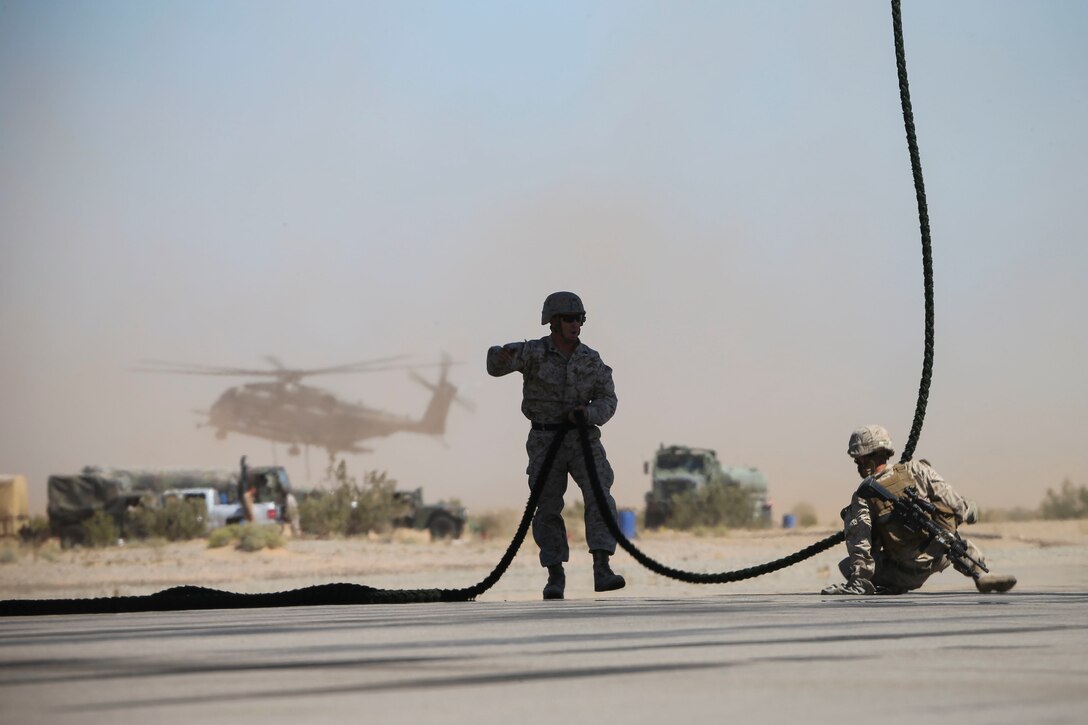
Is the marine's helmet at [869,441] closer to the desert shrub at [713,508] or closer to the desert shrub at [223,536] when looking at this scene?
the desert shrub at [223,536]

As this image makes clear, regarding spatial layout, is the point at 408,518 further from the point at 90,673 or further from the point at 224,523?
the point at 90,673

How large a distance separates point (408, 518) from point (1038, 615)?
4968 cm

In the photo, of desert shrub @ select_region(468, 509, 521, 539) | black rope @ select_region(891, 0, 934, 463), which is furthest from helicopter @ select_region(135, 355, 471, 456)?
black rope @ select_region(891, 0, 934, 463)

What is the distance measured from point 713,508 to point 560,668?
54.8 meters

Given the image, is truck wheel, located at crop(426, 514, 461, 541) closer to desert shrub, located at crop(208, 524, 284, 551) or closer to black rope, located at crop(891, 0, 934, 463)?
desert shrub, located at crop(208, 524, 284, 551)

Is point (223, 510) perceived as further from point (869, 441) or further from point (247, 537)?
point (869, 441)

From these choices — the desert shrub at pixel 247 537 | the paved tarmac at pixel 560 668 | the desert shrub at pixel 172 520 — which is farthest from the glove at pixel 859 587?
the desert shrub at pixel 172 520

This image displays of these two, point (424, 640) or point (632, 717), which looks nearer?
point (632, 717)

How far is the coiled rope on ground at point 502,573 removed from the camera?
9.53 meters

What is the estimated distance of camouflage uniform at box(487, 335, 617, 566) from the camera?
1100 cm

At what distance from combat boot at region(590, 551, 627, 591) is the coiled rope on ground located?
142 mm

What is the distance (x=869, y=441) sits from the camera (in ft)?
33.7

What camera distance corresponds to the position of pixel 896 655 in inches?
209

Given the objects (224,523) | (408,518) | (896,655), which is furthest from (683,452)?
(896,655)
